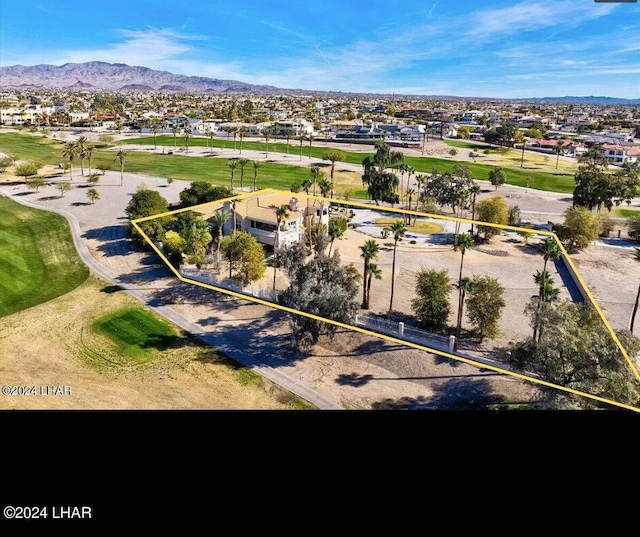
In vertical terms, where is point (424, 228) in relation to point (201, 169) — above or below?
below

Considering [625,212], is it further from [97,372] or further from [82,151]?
[82,151]

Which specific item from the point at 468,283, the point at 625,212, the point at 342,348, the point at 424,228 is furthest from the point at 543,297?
the point at 625,212

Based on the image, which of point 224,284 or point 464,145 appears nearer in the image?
point 224,284

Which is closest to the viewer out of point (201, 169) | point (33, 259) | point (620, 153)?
point (33, 259)

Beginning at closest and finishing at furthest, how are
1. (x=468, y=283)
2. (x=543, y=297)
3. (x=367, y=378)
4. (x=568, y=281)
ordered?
(x=367, y=378) < (x=543, y=297) < (x=468, y=283) < (x=568, y=281)

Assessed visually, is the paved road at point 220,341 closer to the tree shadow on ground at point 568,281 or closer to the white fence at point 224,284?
the white fence at point 224,284

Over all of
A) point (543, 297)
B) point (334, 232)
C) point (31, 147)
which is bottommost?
point (543, 297)

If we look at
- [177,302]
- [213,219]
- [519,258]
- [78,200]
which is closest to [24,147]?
[78,200]
